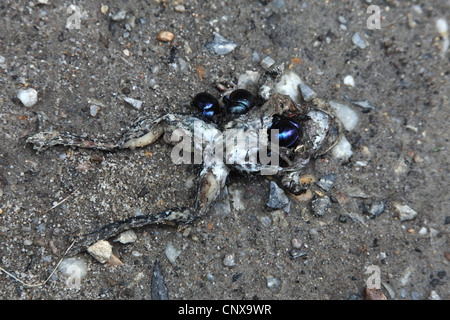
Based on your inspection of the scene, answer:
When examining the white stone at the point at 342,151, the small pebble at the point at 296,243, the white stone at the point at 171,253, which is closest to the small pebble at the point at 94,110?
the white stone at the point at 171,253

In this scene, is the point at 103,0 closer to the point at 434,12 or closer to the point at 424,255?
the point at 434,12

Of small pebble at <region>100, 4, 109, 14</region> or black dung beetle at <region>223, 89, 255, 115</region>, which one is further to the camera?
small pebble at <region>100, 4, 109, 14</region>

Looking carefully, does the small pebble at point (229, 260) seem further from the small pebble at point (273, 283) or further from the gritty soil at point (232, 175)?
the small pebble at point (273, 283)

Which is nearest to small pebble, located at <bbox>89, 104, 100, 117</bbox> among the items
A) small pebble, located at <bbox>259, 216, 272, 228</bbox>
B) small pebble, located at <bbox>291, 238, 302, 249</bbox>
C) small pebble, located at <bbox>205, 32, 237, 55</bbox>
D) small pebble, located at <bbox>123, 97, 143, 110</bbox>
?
small pebble, located at <bbox>123, 97, 143, 110</bbox>

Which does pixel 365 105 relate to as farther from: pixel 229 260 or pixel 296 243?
pixel 229 260

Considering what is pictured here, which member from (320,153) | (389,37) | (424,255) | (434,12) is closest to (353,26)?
(389,37)

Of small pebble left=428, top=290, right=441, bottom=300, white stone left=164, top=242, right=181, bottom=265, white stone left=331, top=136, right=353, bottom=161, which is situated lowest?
white stone left=164, top=242, right=181, bottom=265

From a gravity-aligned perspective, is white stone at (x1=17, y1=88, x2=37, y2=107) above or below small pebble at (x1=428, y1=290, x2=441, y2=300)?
above

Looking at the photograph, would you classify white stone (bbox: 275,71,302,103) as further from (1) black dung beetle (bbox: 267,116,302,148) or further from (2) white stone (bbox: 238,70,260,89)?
(1) black dung beetle (bbox: 267,116,302,148)

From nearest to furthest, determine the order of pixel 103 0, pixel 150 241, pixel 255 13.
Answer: pixel 150 241, pixel 103 0, pixel 255 13
